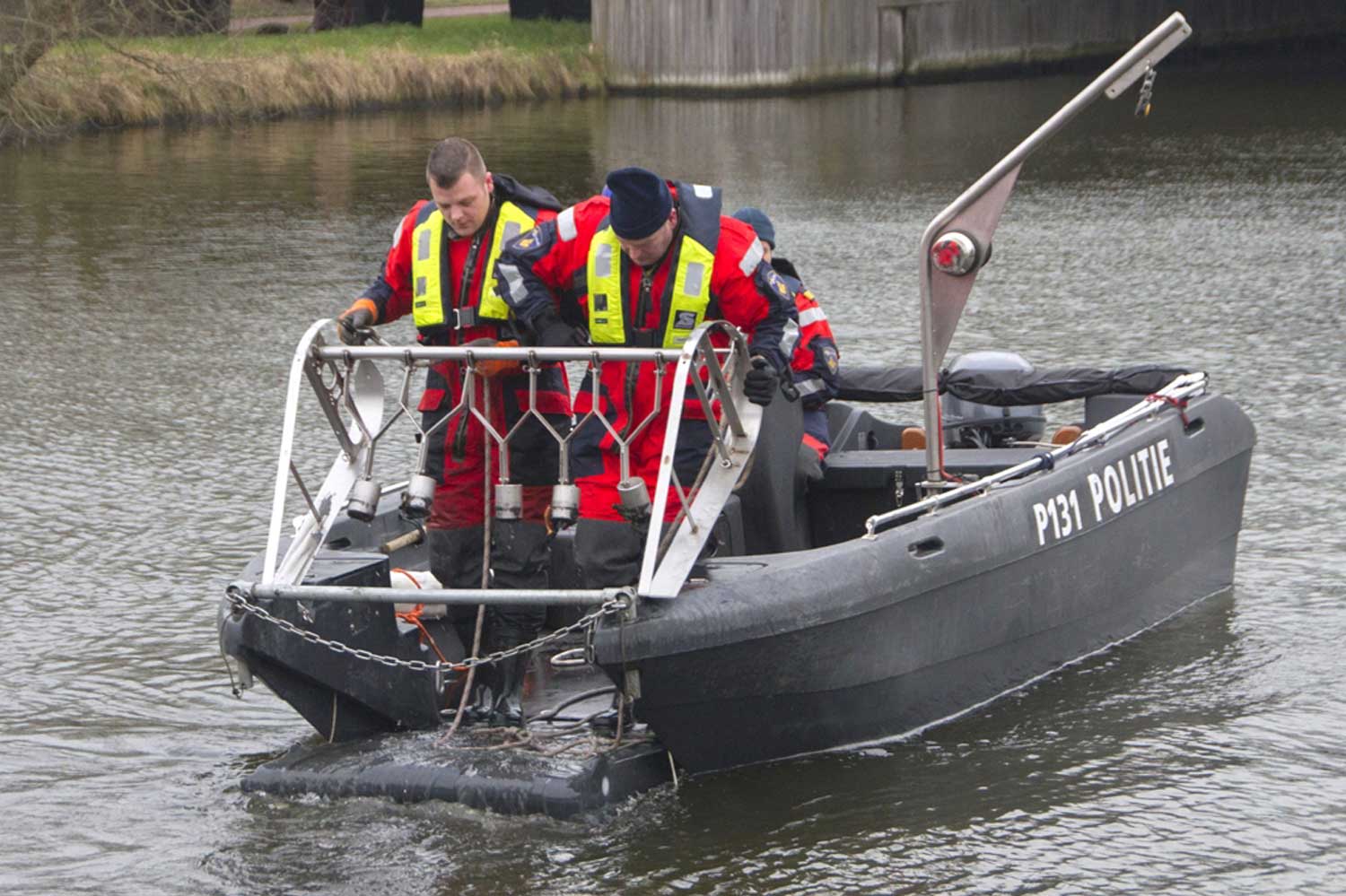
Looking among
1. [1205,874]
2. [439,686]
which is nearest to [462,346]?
[439,686]

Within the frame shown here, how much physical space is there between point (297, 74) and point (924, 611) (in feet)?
72.7

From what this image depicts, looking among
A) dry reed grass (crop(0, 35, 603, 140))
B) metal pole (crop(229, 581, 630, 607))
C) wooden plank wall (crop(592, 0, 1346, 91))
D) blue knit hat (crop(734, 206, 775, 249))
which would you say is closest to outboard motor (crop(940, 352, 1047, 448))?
blue knit hat (crop(734, 206, 775, 249))

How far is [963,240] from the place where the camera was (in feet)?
19.2

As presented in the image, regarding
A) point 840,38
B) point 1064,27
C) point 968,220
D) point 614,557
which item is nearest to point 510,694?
point 614,557

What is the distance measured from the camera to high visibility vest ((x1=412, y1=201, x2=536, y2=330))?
587 centimetres

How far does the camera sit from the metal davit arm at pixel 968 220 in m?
5.83

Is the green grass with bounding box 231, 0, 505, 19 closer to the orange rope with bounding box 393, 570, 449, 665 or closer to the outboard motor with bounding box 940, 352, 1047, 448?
the outboard motor with bounding box 940, 352, 1047, 448

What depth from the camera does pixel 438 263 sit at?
591 cm

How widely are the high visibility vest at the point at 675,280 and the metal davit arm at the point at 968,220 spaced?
2.27 feet

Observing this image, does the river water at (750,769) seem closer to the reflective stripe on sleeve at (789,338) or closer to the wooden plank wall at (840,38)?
the reflective stripe on sleeve at (789,338)

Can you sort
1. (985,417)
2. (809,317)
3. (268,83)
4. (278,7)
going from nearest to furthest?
(809,317) < (985,417) < (268,83) < (278,7)

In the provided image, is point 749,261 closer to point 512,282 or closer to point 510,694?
point 512,282

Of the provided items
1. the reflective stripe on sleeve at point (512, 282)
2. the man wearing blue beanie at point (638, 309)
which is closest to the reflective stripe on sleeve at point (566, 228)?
the man wearing blue beanie at point (638, 309)

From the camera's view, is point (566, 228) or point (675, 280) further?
point (566, 228)
